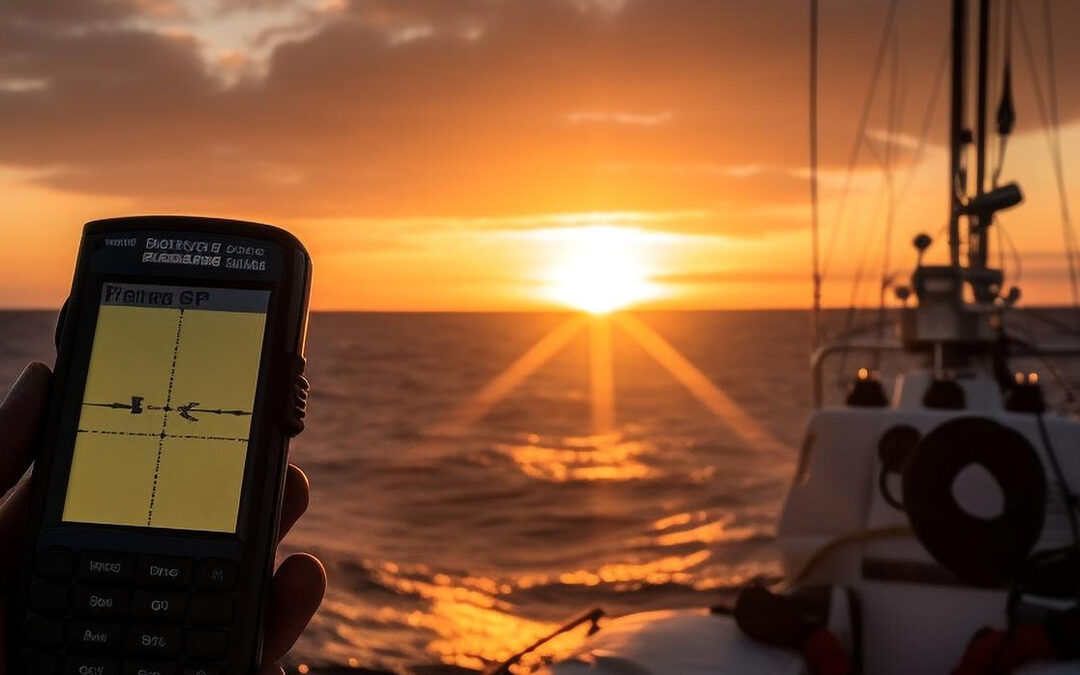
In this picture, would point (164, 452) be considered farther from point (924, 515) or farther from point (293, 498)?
point (924, 515)

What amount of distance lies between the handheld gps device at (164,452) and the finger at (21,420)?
3cm

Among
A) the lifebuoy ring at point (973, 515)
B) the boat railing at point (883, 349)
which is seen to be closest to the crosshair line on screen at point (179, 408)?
the lifebuoy ring at point (973, 515)

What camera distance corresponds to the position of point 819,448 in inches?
272

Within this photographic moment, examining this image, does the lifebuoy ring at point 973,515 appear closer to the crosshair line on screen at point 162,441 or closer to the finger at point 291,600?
the finger at point 291,600

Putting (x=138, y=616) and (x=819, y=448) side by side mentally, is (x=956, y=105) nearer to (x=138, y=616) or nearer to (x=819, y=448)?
(x=819, y=448)

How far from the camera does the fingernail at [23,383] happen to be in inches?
86.5

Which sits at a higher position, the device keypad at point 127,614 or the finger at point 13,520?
the finger at point 13,520

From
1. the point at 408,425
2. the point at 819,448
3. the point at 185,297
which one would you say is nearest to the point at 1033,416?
the point at 819,448

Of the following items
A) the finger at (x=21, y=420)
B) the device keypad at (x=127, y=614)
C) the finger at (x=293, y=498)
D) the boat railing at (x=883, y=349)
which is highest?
the boat railing at (x=883, y=349)

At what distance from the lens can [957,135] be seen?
9.29 metres

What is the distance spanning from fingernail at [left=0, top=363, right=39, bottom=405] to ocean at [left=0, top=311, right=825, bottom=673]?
0.31 metres

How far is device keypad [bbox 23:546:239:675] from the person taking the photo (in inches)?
81.6

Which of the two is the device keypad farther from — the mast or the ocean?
the mast

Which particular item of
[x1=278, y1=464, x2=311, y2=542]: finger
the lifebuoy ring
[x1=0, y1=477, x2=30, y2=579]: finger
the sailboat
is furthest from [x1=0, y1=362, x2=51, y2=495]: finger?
the lifebuoy ring
